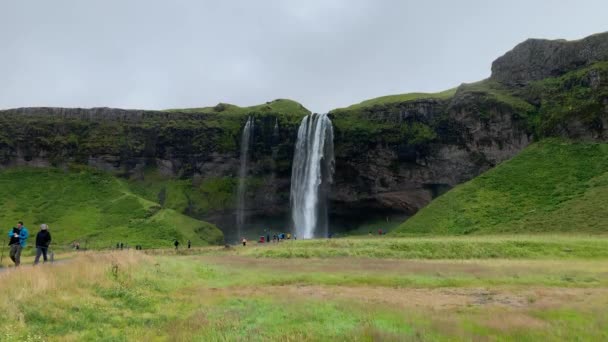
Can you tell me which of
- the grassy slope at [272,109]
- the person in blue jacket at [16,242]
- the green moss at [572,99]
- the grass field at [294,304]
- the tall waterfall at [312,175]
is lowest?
the grass field at [294,304]

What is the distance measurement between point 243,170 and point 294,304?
77877 millimetres

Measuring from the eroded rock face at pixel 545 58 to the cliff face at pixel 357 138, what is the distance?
0.18 meters

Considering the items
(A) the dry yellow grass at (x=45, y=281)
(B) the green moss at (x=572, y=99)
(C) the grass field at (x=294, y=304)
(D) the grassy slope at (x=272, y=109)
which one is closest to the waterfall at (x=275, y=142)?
(D) the grassy slope at (x=272, y=109)

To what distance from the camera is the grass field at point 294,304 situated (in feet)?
35.8

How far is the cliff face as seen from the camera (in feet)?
249

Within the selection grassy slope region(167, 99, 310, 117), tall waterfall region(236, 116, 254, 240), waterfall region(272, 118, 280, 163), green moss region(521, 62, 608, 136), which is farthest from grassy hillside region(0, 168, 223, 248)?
green moss region(521, 62, 608, 136)

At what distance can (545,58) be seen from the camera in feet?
266

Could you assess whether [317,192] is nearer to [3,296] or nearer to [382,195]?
[382,195]

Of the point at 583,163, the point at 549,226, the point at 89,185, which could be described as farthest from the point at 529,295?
the point at 89,185

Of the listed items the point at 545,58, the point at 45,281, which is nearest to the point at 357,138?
the point at 545,58

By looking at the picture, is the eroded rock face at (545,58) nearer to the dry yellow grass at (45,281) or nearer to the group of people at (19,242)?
the group of people at (19,242)

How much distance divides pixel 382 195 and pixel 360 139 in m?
11.3

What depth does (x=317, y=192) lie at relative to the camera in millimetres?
82000

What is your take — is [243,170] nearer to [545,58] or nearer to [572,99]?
[572,99]
